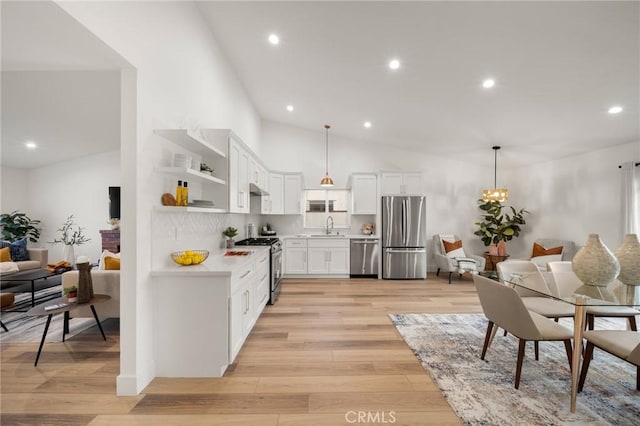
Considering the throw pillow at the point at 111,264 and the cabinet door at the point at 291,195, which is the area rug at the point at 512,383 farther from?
the cabinet door at the point at 291,195

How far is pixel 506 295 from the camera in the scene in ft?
6.81

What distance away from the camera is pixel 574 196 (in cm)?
503

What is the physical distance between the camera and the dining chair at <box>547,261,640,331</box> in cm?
223

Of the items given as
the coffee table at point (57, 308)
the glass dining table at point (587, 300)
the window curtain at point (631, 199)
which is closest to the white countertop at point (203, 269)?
the coffee table at point (57, 308)

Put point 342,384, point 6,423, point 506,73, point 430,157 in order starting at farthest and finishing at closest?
1. point 430,157
2. point 506,73
3. point 342,384
4. point 6,423

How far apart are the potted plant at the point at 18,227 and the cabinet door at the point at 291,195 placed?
5.40 m

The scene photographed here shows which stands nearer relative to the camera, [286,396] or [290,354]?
[286,396]

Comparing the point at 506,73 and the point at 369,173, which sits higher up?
the point at 506,73

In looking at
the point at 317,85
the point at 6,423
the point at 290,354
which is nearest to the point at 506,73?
the point at 317,85

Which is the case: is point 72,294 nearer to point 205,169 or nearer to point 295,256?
point 205,169

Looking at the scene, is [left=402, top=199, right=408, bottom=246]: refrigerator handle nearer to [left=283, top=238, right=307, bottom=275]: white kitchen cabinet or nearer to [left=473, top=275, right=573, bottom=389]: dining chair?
[left=283, top=238, right=307, bottom=275]: white kitchen cabinet

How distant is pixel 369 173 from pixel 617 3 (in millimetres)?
4251

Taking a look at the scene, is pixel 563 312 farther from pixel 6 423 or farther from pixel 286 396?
pixel 6 423

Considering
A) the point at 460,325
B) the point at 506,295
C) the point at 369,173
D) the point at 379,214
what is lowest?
the point at 460,325
